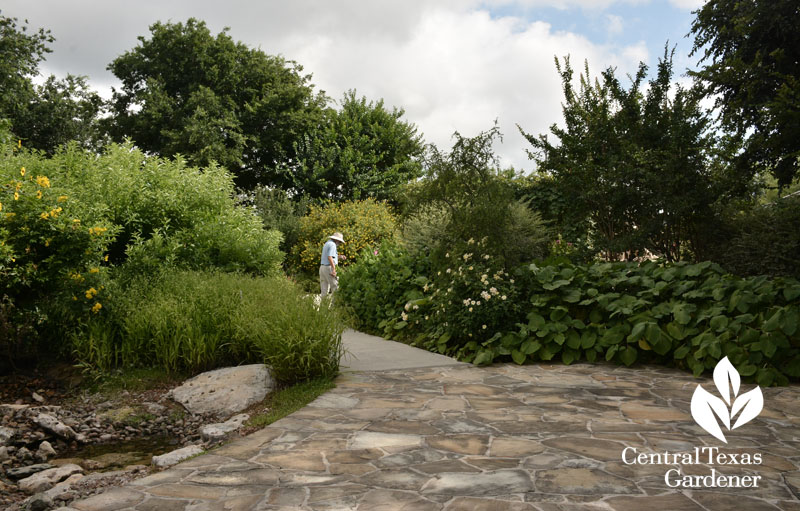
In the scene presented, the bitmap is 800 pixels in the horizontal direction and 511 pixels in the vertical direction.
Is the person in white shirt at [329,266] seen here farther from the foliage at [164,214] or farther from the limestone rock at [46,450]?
the limestone rock at [46,450]

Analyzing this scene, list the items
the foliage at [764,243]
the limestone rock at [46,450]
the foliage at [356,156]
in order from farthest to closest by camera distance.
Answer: the foliage at [356,156] → the foliage at [764,243] → the limestone rock at [46,450]

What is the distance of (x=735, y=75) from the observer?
8281 millimetres

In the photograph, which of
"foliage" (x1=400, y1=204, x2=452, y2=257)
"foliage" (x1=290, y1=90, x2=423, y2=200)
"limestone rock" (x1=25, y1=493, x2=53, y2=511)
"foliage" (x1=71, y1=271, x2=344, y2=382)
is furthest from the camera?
"foliage" (x1=290, y1=90, x2=423, y2=200)

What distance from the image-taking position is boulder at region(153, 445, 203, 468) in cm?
400

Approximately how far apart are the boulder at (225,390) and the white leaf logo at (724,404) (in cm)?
379

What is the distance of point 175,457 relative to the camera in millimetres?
4066

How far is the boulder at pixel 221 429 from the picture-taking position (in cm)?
450

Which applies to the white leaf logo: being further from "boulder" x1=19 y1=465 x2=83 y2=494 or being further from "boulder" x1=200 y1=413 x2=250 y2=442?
"boulder" x1=19 y1=465 x2=83 y2=494

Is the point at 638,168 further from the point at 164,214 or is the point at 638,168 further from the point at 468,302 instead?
the point at 164,214

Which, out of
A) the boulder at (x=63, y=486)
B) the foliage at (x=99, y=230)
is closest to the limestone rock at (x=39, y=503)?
the boulder at (x=63, y=486)

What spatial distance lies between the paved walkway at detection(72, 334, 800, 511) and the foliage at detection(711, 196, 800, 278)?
309 centimetres

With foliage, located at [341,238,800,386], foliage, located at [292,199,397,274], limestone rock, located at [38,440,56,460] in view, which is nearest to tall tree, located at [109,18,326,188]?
foliage, located at [292,199,397,274]

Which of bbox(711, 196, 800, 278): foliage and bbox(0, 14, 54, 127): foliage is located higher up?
bbox(0, 14, 54, 127): foliage

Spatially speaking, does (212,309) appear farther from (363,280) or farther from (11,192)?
(363,280)
